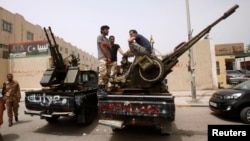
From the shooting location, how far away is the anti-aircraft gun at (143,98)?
4.43 m

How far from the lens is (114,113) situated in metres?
4.69

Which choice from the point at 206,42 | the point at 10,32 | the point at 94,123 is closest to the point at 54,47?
the point at 94,123

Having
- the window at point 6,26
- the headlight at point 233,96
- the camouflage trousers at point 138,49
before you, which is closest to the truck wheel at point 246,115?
the headlight at point 233,96

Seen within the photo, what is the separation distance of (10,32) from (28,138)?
27.5 m

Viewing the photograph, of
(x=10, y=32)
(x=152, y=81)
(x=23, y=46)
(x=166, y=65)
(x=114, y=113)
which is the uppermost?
(x=10, y=32)

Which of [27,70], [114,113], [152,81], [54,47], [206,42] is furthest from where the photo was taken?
[27,70]

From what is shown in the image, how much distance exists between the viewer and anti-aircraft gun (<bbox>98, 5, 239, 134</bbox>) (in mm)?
4435

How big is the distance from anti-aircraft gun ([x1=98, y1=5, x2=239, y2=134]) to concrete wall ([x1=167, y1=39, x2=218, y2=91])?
11.2m

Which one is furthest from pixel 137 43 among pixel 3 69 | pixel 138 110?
pixel 3 69

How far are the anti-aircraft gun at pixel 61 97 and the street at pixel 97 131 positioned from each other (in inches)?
15.2

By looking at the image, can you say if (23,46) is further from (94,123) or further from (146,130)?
(146,130)

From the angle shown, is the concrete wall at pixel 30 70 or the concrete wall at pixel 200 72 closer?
the concrete wall at pixel 200 72

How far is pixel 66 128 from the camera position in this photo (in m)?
6.59

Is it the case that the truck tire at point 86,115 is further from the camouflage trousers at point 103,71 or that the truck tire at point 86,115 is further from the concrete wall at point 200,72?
the concrete wall at point 200,72
